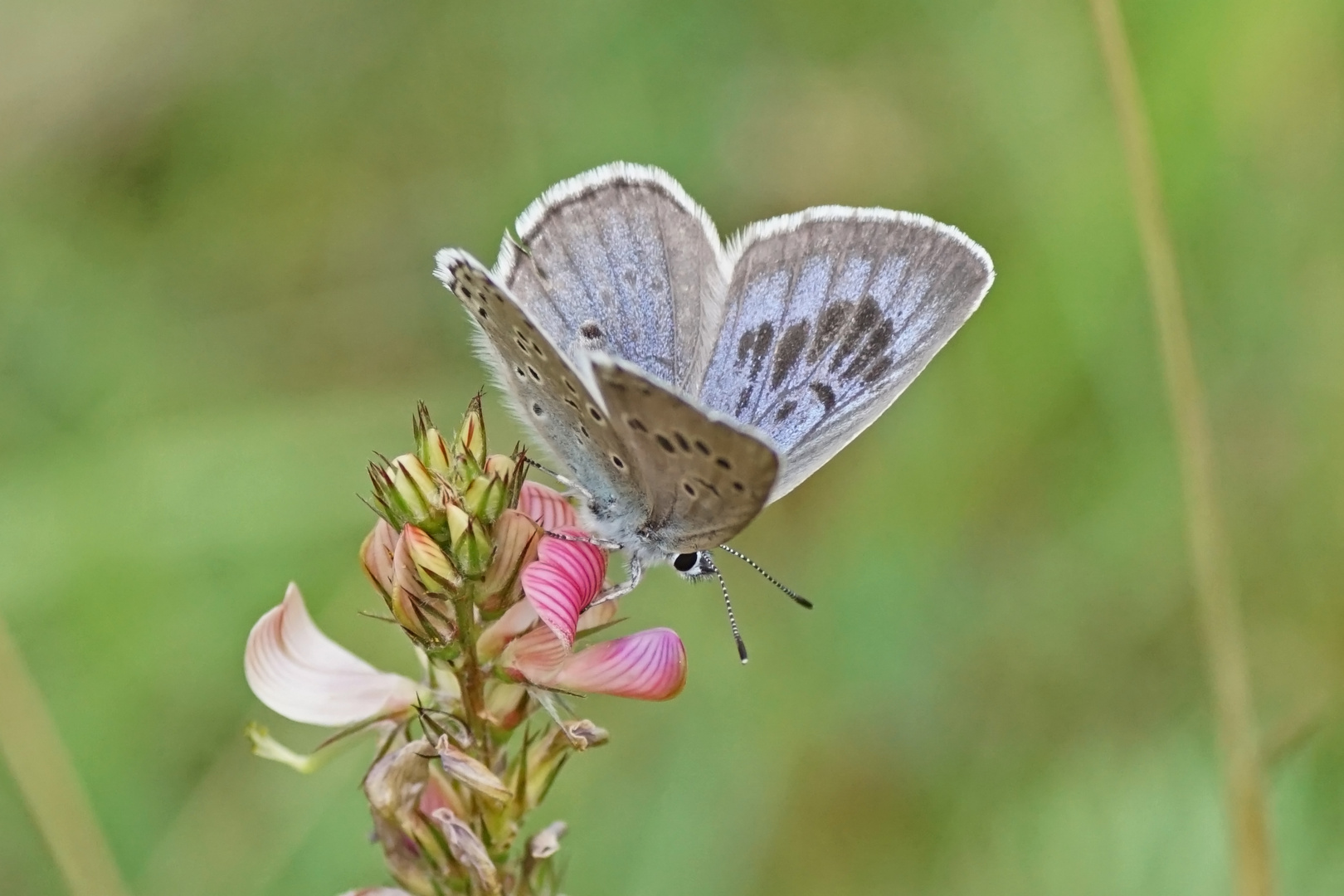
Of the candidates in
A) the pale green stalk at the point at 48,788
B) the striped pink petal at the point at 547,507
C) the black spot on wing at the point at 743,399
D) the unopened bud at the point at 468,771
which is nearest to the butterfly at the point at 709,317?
the black spot on wing at the point at 743,399

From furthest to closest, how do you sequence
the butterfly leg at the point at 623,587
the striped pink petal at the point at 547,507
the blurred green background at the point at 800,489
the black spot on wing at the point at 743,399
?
the blurred green background at the point at 800,489 < the black spot on wing at the point at 743,399 < the striped pink petal at the point at 547,507 < the butterfly leg at the point at 623,587

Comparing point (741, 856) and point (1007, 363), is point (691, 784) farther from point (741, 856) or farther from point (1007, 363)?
point (1007, 363)

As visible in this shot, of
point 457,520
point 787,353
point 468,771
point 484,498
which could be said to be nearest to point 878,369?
point 787,353

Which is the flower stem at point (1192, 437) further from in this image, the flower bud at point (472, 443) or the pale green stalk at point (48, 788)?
the pale green stalk at point (48, 788)

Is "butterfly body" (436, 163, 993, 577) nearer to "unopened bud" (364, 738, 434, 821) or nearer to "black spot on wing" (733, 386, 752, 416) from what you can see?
"black spot on wing" (733, 386, 752, 416)

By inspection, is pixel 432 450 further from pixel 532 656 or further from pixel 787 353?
pixel 787 353
